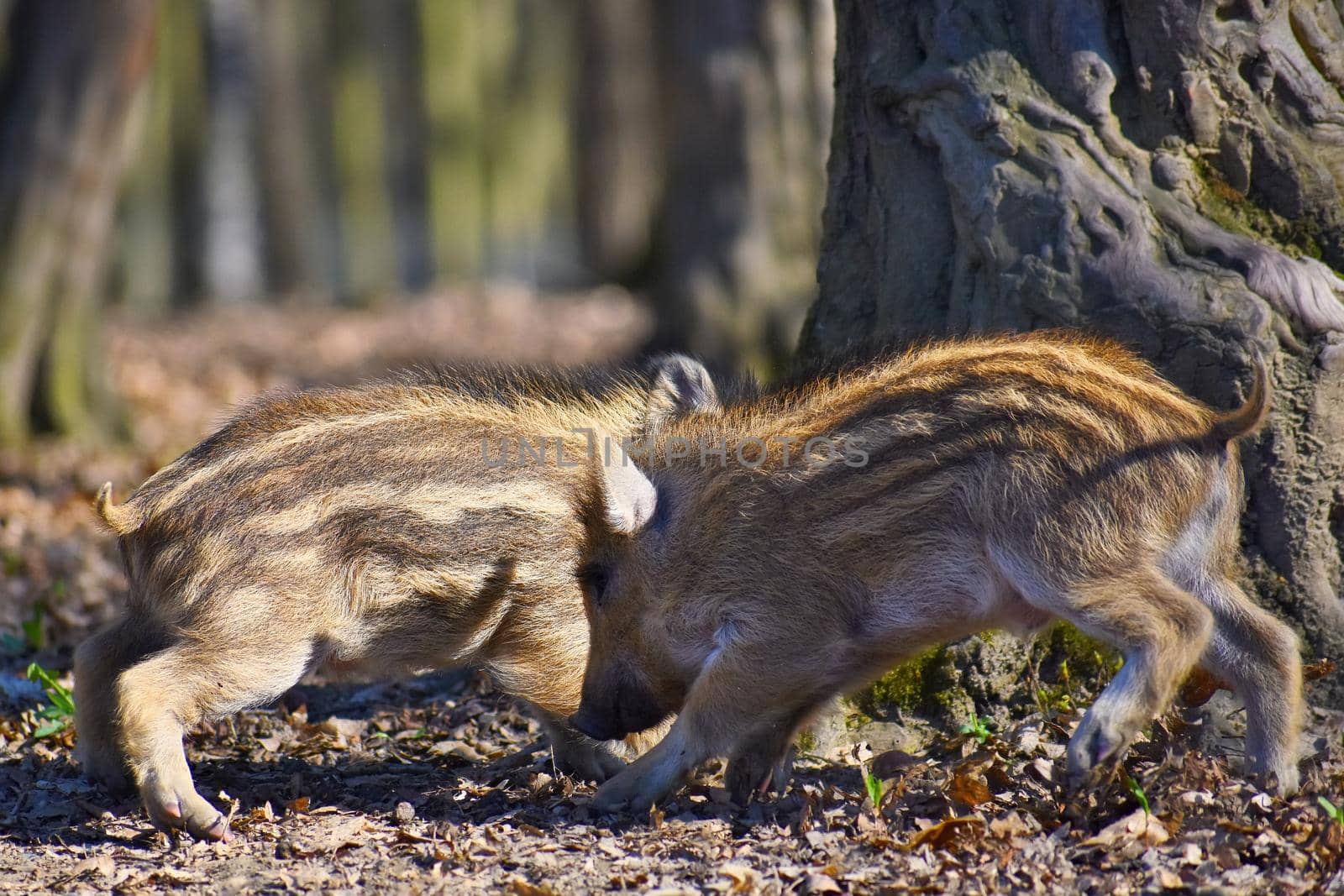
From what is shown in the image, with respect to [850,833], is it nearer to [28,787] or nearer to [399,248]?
[28,787]

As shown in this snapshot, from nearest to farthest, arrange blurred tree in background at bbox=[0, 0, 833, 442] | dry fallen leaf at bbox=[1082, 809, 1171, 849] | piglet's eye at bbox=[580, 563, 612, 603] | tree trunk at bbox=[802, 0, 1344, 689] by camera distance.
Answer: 1. dry fallen leaf at bbox=[1082, 809, 1171, 849]
2. tree trunk at bbox=[802, 0, 1344, 689]
3. piglet's eye at bbox=[580, 563, 612, 603]
4. blurred tree in background at bbox=[0, 0, 833, 442]

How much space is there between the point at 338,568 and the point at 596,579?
83cm

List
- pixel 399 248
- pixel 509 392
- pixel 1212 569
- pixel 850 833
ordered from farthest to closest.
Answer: pixel 399 248
pixel 509 392
pixel 1212 569
pixel 850 833

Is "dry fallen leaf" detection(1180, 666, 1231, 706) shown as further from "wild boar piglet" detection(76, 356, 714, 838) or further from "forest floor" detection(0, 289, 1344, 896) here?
"wild boar piglet" detection(76, 356, 714, 838)

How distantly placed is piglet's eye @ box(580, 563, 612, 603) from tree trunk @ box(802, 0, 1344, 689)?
1218mm

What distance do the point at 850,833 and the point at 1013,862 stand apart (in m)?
0.46

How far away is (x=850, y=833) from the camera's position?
11.8 feet

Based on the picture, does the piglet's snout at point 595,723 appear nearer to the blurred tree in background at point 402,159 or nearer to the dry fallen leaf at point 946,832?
the dry fallen leaf at point 946,832

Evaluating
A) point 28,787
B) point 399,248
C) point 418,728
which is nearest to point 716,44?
point 418,728

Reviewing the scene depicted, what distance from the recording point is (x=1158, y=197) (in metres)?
4.29

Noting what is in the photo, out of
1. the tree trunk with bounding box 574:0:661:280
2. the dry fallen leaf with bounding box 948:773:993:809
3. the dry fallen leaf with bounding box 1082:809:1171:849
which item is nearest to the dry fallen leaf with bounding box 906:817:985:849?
the dry fallen leaf with bounding box 948:773:993:809

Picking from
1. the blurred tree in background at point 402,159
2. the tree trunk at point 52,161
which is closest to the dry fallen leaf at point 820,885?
the blurred tree in background at point 402,159

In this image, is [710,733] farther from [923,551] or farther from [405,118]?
[405,118]

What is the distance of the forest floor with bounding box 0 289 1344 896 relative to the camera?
131 inches
